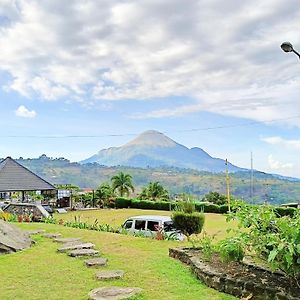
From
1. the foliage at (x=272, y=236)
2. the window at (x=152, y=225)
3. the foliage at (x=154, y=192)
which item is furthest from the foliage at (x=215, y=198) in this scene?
the foliage at (x=272, y=236)

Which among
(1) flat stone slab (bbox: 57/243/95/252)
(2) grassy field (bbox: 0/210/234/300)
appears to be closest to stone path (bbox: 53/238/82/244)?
(2) grassy field (bbox: 0/210/234/300)

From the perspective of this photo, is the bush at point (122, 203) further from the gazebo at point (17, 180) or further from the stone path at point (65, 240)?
the stone path at point (65, 240)

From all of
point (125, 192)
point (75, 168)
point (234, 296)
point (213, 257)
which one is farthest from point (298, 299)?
point (75, 168)

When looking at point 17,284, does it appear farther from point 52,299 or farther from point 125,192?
point 125,192

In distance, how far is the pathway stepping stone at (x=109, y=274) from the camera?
21.7ft

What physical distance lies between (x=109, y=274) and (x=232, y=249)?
77.5 inches

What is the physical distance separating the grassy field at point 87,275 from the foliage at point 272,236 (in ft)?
2.78

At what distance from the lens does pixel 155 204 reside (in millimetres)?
32906

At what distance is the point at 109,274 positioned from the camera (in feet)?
22.3

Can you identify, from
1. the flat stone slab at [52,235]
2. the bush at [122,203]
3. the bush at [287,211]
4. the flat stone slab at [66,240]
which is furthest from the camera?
the bush at [122,203]

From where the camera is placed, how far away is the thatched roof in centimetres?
3020

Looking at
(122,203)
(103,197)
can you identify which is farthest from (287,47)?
(103,197)

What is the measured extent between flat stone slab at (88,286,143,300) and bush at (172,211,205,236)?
6076 mm

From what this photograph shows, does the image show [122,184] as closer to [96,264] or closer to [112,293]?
[96,264]
